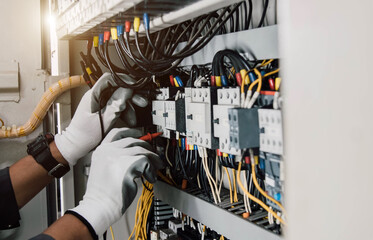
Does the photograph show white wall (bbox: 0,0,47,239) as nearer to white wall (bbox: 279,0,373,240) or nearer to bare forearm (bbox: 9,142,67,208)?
bare forearm (bbox: 9,142,67,208)

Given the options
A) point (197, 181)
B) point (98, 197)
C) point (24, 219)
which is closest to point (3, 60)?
point (24, 219)

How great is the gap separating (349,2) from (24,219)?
206 cm

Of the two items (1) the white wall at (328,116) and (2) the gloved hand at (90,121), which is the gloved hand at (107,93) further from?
(1) the white wall at (328,116)

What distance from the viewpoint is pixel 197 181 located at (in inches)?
60.0

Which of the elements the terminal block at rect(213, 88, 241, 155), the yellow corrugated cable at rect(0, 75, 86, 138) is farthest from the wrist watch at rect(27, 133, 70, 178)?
the terminal block at rect(213, 88, 241, 155)

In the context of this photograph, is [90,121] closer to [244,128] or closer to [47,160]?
[47,160]

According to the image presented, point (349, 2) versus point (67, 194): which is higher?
point (349, 2)

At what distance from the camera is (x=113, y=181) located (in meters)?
1.35

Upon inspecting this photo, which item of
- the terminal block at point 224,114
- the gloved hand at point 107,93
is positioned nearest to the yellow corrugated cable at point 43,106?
the gloved hand at point 107,93

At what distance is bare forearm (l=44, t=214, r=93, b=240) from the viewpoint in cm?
126

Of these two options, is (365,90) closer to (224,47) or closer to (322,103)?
(322,103)

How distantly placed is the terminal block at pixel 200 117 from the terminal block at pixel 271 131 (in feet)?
0.81

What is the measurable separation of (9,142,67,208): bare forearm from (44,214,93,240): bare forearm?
0.50m

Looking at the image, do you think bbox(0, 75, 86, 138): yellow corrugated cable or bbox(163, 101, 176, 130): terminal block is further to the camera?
bbox(0, 75, 86, 138): yellow corrugated cable
